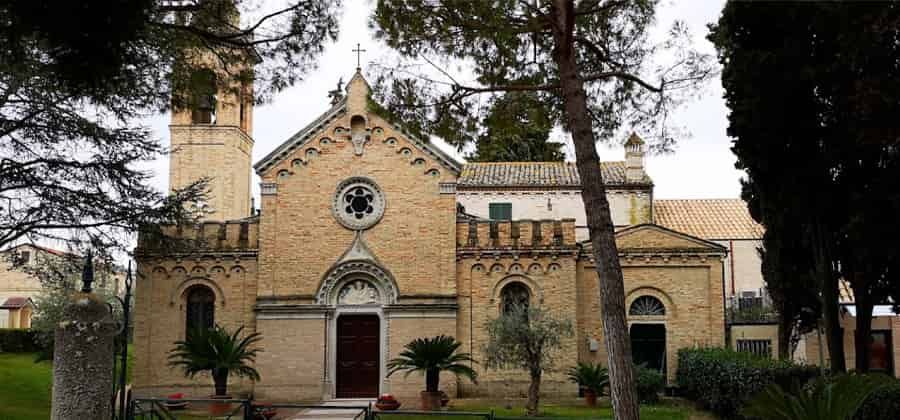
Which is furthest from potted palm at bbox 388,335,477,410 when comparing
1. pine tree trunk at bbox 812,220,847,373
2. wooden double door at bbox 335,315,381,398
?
pine tree trunk at bbox 812,220,847,373

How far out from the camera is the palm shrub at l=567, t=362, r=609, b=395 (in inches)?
963

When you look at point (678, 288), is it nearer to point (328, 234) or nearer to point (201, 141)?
point (328, 234)

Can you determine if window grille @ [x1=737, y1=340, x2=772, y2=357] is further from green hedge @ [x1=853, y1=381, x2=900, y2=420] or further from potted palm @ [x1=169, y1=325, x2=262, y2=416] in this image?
green hedge @ [x1=853, y1=381, x2=900, y2=420]

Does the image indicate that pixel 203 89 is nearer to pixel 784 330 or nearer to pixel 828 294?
pixel 828 294

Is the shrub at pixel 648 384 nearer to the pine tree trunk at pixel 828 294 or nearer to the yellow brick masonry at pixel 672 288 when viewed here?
the yellow brick masonry at pixel 672 288

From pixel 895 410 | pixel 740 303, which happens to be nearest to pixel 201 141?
pixel 740 303

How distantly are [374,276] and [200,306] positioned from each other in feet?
17.5

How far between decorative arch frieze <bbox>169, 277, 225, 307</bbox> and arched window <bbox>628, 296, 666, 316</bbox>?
39.2 feet

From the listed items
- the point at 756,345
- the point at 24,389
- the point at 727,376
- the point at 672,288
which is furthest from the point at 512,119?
the point at 756,345

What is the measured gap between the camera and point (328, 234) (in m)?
27.0

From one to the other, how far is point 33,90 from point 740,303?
29.2 m

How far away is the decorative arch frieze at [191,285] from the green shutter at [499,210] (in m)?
12.6

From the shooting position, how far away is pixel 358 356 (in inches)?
1051

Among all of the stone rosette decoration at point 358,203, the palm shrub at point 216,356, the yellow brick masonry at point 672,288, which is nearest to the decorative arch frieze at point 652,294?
the yellow brick masonry at point 672,288
